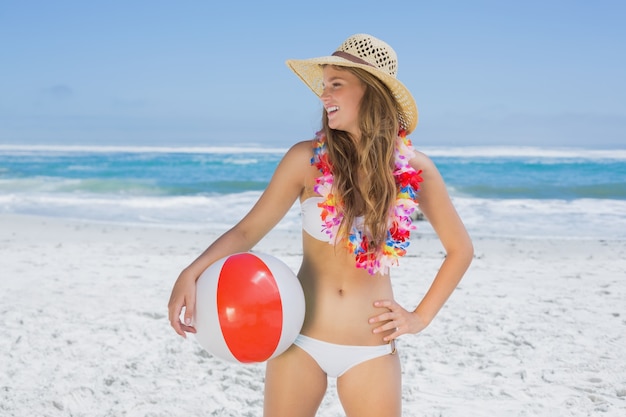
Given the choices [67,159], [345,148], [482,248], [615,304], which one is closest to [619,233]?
[482,248]

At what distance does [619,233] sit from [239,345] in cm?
1173

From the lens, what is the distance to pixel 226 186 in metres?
24.1

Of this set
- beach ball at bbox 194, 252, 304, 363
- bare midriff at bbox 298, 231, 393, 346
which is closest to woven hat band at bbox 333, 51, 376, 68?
bare midriff at bbox 298, 231, 393, 346

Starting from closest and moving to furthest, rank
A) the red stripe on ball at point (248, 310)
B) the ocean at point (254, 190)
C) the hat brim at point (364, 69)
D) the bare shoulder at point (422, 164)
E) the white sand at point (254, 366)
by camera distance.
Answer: the red stripe on ball at point (248, 310) < the hat brim at point (364, 69) < the bare shoulder at point (422, 164) < the white sand at point (254, 366) < the ocean at point (254, 190)

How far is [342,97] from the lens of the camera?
2.33 metres

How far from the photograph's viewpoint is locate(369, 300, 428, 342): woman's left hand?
2.32m

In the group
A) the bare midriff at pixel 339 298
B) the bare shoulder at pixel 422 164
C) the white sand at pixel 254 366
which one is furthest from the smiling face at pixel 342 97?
the white sand at pixel 254 366

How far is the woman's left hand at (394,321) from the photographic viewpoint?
2.32 meters

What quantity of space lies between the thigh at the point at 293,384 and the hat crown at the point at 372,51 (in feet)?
3.24

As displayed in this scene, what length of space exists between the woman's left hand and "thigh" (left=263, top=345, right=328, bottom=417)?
10.3 inches

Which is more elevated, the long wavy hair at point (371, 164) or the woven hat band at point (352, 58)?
the woven hat band at point (352, 58)

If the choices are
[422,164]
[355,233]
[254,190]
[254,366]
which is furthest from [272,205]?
[254,190]

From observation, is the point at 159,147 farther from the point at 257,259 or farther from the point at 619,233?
the point at 257,259

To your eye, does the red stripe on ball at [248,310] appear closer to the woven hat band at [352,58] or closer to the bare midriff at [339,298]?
the bare midriff at [339,298]
